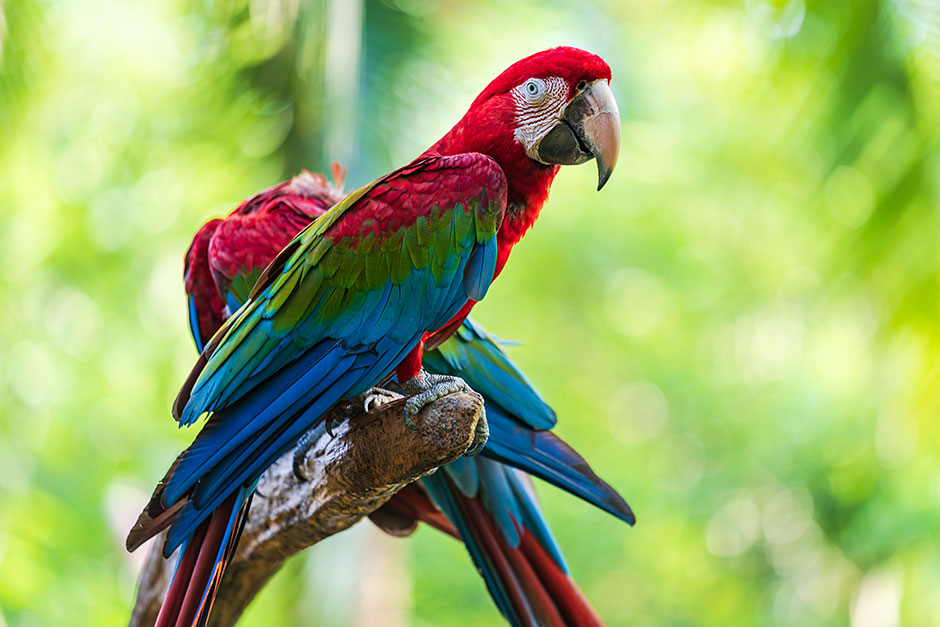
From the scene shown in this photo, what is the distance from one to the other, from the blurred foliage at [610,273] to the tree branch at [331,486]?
1185 millimetres

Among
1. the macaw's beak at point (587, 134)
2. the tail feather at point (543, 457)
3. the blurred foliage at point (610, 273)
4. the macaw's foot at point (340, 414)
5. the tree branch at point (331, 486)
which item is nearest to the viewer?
the tree branch at point (331, 486)

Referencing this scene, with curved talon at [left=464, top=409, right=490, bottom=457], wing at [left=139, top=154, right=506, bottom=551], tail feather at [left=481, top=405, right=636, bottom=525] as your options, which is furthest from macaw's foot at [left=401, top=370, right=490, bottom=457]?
tail feather at [left=481, top=405, right=636, bottom=525]

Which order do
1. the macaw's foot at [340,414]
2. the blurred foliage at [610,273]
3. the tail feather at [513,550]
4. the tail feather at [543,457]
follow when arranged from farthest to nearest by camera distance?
1. the blurred foliage at [610,273]
2. the tail feather at [513,550]
3. the tail feather at [543,457]
4. the macaw's foot at [340,414]

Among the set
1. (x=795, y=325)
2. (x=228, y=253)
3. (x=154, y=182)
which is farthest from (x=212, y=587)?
(x=795, y=325)

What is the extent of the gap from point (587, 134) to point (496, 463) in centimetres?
90

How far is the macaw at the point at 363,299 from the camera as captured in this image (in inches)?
56.0

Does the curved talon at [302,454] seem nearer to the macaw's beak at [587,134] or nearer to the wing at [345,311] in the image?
the wing at [345,311]

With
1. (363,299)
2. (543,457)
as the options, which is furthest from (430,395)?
(543,457)

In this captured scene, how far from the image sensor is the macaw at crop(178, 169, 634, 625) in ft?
5.96

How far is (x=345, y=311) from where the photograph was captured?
150cm

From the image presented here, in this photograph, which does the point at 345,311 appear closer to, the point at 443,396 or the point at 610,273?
the point at 443,396

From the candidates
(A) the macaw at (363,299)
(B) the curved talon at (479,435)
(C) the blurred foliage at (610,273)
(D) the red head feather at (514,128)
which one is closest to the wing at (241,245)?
(A) the macaw at (363,299)

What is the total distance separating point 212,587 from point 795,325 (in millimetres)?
7010

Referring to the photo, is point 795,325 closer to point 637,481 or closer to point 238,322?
point 637,481
